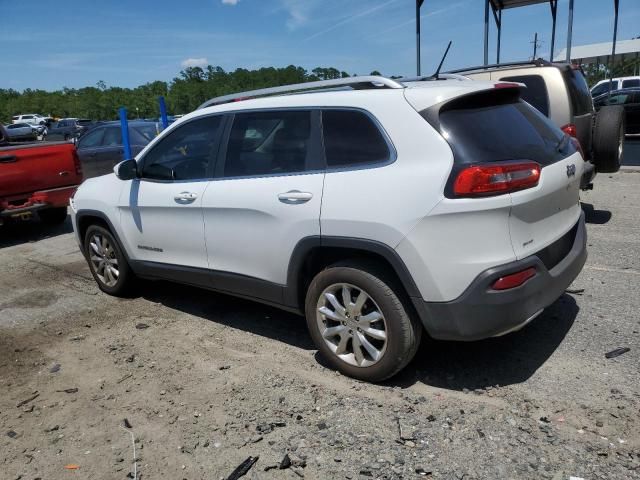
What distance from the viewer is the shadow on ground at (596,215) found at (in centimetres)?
676

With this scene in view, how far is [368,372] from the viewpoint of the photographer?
3270mm

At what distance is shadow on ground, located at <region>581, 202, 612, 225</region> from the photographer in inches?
266

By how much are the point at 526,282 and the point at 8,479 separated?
2.84 m

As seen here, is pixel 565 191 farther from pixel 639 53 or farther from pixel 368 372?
pixel 639 53

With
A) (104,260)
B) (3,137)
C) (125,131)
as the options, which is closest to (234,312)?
(104,260)

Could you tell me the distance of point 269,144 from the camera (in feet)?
12.1

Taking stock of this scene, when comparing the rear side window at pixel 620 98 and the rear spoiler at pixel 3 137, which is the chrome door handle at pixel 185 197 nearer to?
the rear spoiler at pixel 3 137

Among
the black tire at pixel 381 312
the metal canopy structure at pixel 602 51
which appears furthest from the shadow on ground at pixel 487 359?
the metal canopy structure at pixel 602 51

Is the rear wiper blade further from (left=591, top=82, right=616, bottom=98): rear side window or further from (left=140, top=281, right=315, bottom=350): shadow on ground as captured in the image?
(left=591, top=82, right=616, bottom=98): rear side window

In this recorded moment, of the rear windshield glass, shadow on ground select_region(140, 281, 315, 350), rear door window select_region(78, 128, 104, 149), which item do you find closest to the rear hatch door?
the rear windshield glass

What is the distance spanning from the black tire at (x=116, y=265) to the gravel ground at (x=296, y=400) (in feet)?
1.19

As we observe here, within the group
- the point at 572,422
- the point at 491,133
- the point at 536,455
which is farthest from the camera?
the point at 491,133

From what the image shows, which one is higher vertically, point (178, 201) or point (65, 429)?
point (178, 201)

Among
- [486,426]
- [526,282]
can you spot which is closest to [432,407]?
[486,426]
